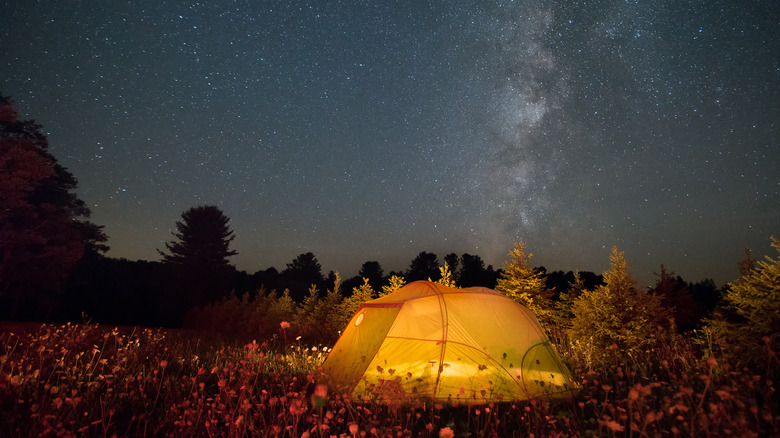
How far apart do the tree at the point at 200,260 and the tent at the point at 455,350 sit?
111 ft

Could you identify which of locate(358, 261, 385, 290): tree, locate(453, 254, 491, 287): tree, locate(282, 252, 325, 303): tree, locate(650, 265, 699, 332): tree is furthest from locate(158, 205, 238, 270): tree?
locate(650, 265, 699, 332): tree

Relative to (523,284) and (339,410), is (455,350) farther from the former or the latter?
(523,284)

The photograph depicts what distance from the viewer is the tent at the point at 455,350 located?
576cm

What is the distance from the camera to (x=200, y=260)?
38000 millimetres

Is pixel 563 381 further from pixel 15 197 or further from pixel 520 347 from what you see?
pixel 15 197

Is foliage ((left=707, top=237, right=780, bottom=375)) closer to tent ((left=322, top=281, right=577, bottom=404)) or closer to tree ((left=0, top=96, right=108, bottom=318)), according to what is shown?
tent ((left=322, top=281, right=577, bottom=404))

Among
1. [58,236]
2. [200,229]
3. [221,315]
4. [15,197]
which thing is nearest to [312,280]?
[200,229]

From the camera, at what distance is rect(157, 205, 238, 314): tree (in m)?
35.7

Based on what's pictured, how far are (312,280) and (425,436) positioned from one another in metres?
54.3

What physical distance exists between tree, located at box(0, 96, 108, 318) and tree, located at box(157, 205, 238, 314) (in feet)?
35.8

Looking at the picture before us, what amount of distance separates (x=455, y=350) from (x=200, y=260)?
124 feet

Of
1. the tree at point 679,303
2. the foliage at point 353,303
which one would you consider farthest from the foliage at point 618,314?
the tree at point 679,303

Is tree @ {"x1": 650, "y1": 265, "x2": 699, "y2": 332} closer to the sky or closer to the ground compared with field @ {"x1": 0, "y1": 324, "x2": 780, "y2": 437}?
closer to the sky

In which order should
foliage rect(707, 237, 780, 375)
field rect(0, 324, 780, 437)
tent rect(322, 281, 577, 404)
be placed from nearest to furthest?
field rect(0, 324, 780, 437), tent rect(322, 281, 577, 404), foliage rect(707, 237, 780, 375)
